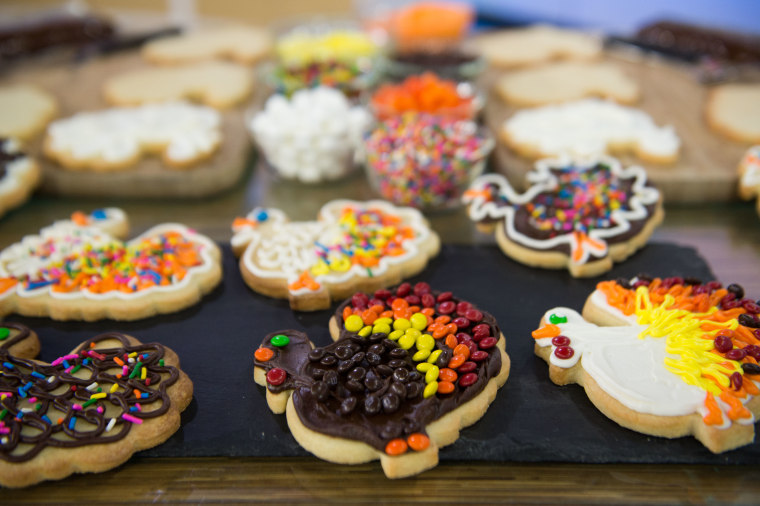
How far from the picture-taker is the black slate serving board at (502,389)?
1.69 metres

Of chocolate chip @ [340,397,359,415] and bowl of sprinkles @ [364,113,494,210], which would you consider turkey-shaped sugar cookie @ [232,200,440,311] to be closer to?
bowl of sprinkles @ [364,113,494,210]

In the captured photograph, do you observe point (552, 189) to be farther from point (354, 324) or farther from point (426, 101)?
point (354, 324)

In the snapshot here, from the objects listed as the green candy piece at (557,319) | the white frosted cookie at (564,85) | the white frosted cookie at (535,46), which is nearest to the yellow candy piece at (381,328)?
the green candy piece at (557,319)

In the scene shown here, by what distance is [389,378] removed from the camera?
5.76ft

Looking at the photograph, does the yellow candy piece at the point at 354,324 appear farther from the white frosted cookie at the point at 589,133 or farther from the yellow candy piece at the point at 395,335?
the white frosted cookie at the point at 589,133

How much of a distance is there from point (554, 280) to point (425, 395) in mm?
899

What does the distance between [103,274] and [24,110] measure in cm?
174

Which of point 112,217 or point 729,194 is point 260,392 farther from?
point 729,194

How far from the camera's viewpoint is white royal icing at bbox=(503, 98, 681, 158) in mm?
2992

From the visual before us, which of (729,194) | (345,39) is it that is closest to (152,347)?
(729,194)

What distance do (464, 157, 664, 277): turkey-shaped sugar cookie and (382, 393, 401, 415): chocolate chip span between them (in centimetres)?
100

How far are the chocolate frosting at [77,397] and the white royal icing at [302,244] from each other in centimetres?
55

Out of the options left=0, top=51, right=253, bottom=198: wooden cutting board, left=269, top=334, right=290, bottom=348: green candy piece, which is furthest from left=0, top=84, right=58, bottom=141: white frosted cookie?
left=269, top=334, right=290, bottom=348: green candy piece

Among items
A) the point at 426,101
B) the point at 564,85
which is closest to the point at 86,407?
the point at 426,101
